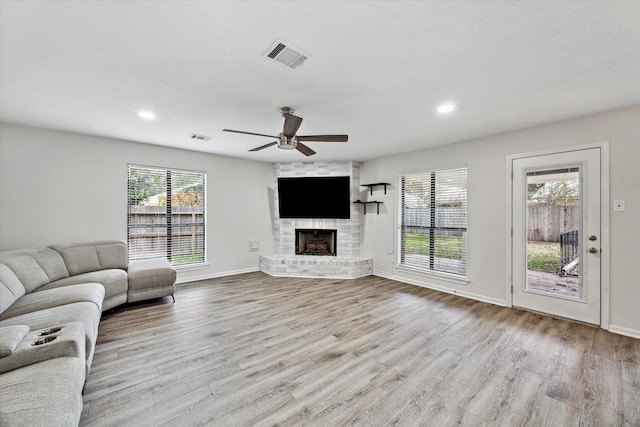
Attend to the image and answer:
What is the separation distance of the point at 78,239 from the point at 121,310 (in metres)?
1.45

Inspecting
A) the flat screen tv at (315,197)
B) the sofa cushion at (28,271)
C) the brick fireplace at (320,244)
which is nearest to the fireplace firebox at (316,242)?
the brick fireplace at (320,244)

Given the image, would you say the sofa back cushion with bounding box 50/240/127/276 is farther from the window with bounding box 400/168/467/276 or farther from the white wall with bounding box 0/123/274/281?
the window with bounding box 400/168/467/276

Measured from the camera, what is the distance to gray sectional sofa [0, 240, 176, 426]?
4.22 ft

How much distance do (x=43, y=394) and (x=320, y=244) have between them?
514 cm

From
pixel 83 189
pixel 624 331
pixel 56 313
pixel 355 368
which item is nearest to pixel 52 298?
pixel 56 313

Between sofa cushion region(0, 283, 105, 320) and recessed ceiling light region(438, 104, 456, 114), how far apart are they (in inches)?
168

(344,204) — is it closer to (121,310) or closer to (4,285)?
(121,310)

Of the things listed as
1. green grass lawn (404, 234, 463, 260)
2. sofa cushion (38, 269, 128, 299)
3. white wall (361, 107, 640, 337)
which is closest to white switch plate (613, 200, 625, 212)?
white wall (361, 107, 640, 337)

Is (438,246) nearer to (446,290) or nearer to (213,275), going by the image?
(446,290)

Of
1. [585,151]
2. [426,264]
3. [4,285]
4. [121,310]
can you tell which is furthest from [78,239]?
[585,151]

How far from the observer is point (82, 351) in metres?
1.78

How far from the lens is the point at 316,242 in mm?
6281

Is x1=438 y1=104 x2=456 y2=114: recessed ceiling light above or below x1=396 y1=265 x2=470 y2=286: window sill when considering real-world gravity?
above

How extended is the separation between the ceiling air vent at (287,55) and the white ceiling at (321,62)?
0.05m
